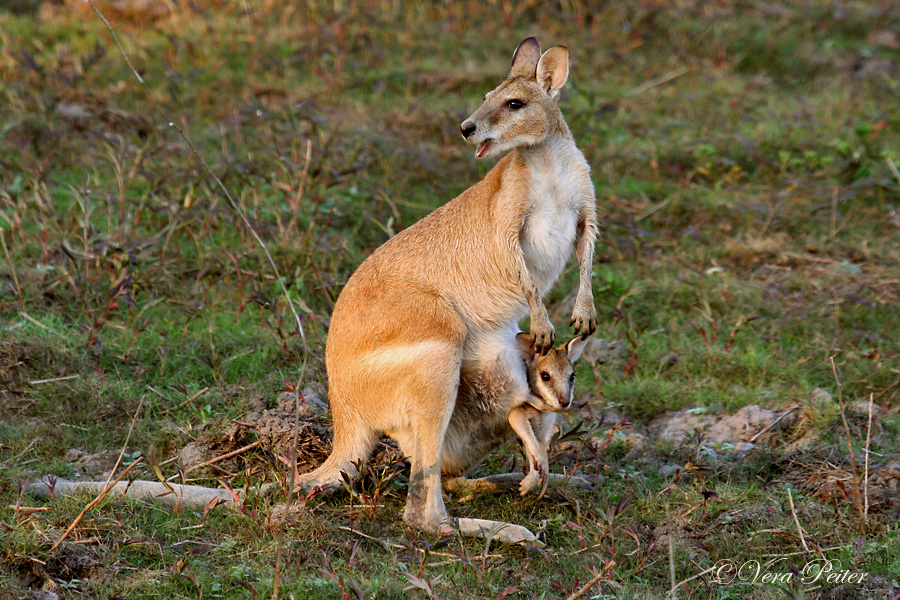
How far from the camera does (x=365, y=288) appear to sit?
4.11 m

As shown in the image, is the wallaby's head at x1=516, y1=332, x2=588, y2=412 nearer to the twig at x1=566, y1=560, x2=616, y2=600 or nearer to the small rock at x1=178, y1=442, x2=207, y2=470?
the twig at x1=566, y1=560, x2=616, y2=600

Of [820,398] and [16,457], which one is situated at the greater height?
[16,457]

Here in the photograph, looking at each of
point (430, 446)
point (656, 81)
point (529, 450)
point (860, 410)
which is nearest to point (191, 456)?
point (430, 446)

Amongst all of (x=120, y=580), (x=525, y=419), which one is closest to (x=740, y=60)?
(x=525, y=419)

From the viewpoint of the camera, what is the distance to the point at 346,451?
405cm

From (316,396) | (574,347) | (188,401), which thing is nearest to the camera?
(574,347)

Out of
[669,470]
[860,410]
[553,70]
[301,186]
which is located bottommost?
[860,410]

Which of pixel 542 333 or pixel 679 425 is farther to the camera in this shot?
pixel 679 425

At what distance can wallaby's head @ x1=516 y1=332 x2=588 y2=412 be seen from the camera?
3.95 meters

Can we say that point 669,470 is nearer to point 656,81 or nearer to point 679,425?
point 679,425

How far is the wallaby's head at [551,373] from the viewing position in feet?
12.9

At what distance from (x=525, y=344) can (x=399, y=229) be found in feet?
8.01

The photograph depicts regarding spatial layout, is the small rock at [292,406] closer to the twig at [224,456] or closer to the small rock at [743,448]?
the twig at [224,456]

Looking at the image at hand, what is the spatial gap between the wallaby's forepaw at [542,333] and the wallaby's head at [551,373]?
54mm
